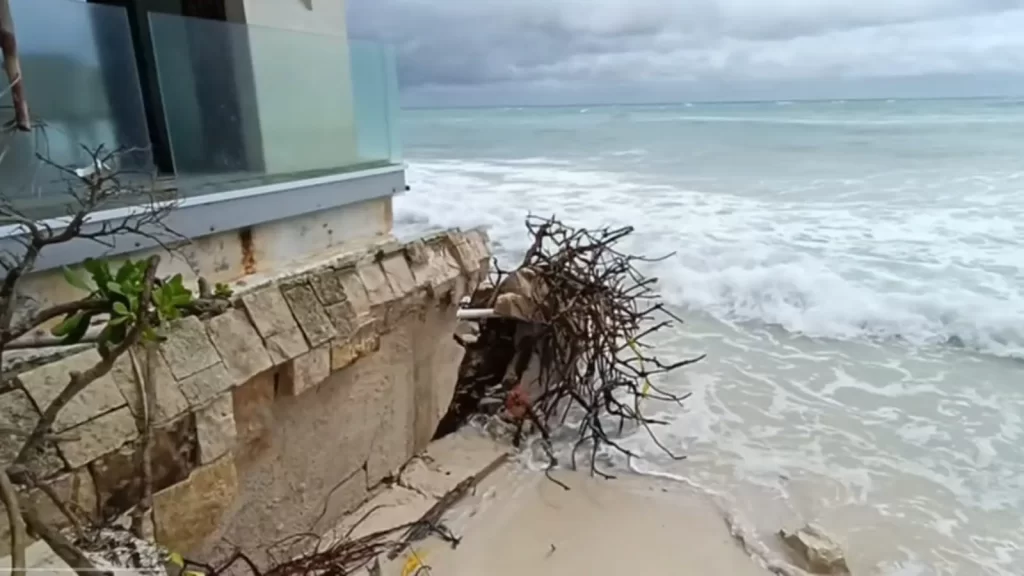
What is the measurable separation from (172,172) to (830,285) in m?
6.67

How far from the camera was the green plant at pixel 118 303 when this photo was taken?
1.58 m

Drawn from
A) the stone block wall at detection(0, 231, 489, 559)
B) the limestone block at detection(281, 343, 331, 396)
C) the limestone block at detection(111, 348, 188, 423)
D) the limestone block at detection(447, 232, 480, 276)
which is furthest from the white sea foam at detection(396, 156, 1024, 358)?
the limestone block at detection(111, 348, 188, 423)

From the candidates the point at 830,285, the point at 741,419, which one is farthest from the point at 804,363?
the point at 830,285

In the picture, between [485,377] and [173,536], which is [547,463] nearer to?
[485,377]

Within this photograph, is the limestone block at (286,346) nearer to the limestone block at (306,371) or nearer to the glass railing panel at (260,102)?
the limestone block at (306,371)

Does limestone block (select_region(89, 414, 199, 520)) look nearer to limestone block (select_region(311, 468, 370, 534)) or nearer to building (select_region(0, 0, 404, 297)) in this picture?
building (select_region(0, 0, 404, 297))

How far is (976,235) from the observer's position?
363 inches

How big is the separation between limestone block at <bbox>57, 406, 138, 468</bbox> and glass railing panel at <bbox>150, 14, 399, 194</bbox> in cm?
93

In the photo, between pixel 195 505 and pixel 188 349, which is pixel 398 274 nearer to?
pixel 188 349

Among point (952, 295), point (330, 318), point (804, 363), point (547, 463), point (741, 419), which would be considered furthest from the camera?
point (952, 295)

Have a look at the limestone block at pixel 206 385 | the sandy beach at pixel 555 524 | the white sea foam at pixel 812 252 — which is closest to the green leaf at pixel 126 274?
the limestone block at pixel 206 385

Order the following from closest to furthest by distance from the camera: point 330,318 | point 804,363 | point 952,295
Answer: point 330,318 → point 804,363 → point 952,295

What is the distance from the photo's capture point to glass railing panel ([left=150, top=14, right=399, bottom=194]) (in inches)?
109

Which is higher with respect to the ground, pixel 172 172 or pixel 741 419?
pixel 172 172
